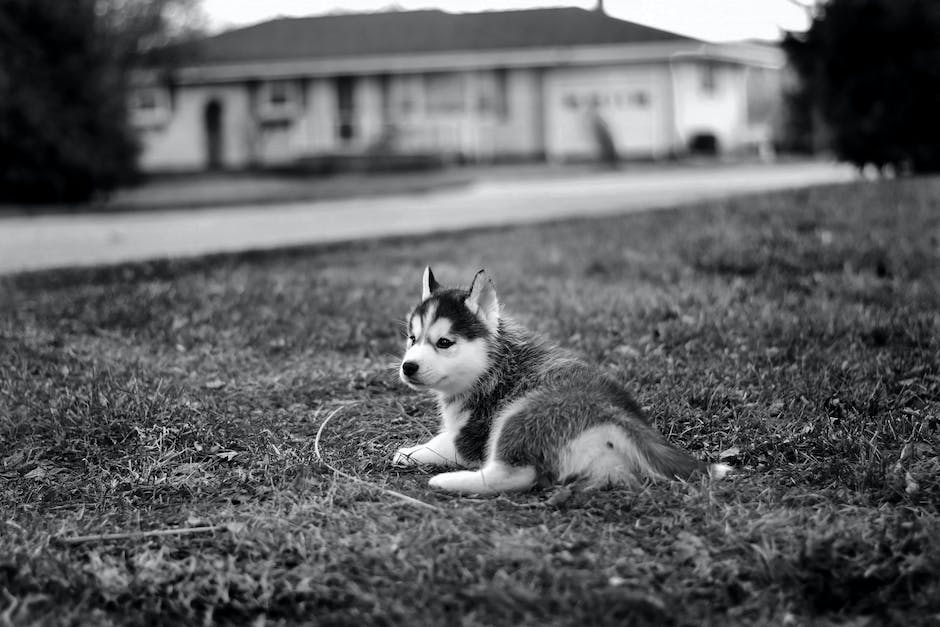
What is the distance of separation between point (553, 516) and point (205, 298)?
15.2 ft

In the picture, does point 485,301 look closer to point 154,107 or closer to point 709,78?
point 709,78

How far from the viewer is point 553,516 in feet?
12.6

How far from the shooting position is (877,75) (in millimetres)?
14789

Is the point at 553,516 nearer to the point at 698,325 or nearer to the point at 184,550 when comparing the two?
the point at 184,550

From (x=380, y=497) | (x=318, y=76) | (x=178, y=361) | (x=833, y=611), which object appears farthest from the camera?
(x=318, y=76)

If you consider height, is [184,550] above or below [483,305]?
below

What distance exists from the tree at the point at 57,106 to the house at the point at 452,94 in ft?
50.6

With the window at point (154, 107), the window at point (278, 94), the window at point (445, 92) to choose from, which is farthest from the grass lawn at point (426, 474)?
the window at point (154, 107)

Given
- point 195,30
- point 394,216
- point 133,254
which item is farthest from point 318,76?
point 133,254

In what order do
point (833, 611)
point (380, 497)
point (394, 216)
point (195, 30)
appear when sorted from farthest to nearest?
1. point (195, 30)
2. point (394, 216)
3. point (380, 497)
4. point (833, 611)

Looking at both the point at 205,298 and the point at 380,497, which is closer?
the point at 380,497

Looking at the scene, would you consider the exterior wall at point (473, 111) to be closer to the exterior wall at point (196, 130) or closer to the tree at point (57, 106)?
the exterior wall at point (196, 130)

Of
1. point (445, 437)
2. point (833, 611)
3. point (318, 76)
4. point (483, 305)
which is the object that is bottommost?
point (833, 611)

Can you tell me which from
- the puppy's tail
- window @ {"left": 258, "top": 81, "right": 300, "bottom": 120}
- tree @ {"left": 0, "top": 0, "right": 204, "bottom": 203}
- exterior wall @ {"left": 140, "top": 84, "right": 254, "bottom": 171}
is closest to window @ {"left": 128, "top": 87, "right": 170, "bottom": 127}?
exterior wall @ {"left": 140, "top": 84, "right": 254, "bottom": 171}
